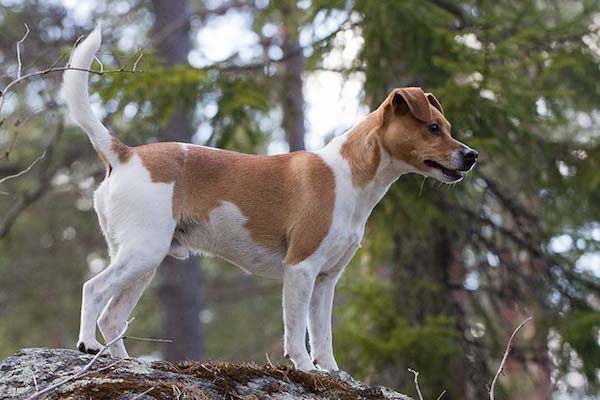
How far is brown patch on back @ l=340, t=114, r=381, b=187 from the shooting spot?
20.6 feet

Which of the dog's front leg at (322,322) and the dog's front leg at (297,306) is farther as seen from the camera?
the dog's front leg at (322,322)

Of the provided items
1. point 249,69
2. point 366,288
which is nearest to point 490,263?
point 366,288

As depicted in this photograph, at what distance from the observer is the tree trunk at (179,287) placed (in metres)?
14.5

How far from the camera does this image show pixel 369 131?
638cm

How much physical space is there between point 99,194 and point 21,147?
11645 mm

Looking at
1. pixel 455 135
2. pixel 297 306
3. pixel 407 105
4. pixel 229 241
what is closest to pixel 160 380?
pixel 297 306

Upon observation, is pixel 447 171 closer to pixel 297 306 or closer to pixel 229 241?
pixel 297 306

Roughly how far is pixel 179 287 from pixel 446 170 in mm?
9281

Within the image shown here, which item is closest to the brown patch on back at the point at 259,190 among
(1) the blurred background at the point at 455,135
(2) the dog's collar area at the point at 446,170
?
(2) the dog's collar area at the point at 446,170

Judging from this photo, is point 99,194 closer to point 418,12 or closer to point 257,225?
point 257,225

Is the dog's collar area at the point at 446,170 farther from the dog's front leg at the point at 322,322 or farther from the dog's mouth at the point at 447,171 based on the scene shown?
the dog's front leg at the point at 322,322

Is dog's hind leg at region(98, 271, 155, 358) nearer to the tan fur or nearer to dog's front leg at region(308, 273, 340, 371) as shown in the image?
dog's front leg at region(308, 273, 340, 371)

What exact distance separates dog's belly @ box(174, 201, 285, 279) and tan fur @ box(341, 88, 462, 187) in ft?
2.65

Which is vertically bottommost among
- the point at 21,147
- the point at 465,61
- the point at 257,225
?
the point at 21,147
